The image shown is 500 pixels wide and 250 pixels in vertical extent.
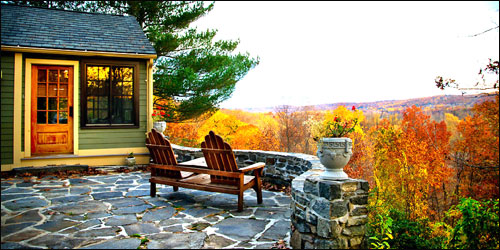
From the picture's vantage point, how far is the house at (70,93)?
648 centimetres

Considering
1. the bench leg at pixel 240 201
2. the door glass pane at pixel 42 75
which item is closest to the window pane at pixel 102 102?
the door glass pane at pixel 42 75

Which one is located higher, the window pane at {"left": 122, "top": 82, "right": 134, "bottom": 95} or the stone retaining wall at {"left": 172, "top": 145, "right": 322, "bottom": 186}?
the window pane at {"left": 122, "top": 82, "right": 134, "bottom": 95}

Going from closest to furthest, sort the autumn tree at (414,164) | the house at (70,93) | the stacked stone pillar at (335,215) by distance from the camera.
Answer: the stacked stone pillar at (335,215) < the house at (70,93) < the autumn tree at (414,164)

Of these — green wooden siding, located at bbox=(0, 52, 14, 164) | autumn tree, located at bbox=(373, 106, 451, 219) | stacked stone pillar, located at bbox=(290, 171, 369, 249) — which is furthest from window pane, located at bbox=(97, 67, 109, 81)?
autumn tree, located at bbox=(373, 106, 451, 219)

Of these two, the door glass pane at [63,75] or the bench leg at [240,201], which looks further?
the door glass pane at [63,75]

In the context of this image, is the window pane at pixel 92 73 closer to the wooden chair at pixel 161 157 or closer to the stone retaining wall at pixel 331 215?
the wooden chair at pixel 161 157

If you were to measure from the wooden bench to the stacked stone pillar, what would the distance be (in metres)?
1.30

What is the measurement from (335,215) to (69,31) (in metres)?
7.53

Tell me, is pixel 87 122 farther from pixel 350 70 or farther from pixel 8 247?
pixel 350 70

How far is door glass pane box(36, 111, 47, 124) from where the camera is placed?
6703 millimetres

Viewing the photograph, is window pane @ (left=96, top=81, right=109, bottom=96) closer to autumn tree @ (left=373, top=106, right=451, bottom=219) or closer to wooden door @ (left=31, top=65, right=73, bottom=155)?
wooden door @ (left=31, top=65, right=73, bottom=155)

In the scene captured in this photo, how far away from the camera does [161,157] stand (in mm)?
4480

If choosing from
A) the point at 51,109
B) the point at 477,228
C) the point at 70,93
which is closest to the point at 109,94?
the point at 70,93

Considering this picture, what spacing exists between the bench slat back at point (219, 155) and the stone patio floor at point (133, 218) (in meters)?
0.50
